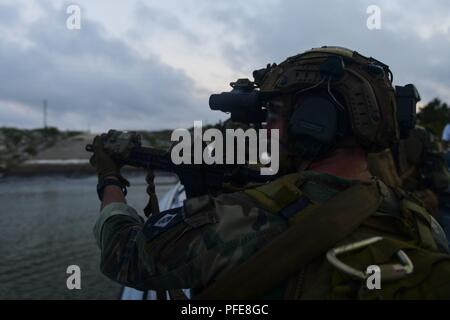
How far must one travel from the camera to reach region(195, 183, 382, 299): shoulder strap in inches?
73.9

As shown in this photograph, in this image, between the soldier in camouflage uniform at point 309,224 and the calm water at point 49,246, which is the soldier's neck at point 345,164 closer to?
the soldier in camouflage uniform at point 309,224

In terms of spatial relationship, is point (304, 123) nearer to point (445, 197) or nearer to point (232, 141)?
point (232, 141)

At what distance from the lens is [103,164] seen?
9.67 ft

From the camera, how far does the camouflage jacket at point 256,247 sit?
185 centimetres

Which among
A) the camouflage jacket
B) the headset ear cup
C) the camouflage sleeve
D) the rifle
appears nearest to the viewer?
the camouflage jacket

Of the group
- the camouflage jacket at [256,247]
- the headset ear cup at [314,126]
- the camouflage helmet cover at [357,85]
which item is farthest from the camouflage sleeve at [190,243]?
the camouflage helmet cover at [357,85]

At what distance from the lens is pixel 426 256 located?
6.28 ft

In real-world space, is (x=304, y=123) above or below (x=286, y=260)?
above

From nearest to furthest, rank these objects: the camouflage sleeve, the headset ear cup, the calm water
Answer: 1. the camouflage sleeve
2. the headset ear cup
3. the calm water

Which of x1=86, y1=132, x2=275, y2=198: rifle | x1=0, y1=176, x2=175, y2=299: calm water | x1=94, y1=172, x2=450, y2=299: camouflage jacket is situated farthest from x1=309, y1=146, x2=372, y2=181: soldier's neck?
x1=0, y1=176, x2=175, y2=299: calm water

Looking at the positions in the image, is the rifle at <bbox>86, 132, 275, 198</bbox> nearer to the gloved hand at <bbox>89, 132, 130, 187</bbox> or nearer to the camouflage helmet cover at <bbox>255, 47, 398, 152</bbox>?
the gloved hand at <bbox>89, 132, 130, 187</bbox>

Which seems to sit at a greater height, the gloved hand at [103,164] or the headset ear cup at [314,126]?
the headset ear cup at [314,126]
